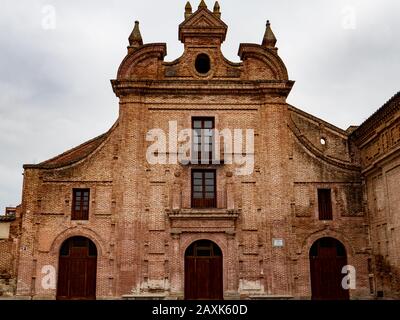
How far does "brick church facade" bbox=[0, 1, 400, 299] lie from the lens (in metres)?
22.6

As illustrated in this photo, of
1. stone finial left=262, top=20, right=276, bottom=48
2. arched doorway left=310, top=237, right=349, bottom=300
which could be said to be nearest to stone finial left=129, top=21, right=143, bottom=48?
stone finial left=262, top=20, right=276, bottom=48

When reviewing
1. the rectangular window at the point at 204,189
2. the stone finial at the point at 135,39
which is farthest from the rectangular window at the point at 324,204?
the stone finial at the point at 135,39

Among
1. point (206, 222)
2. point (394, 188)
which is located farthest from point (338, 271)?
point (206, 222)

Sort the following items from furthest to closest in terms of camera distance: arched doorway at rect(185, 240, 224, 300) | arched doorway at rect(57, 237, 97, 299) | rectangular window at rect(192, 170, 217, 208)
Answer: rectangular window at rect(192, 170, 217, 208) < arched doorway at rect(185, 240, 224, 300) < arched doorway at rect(57, 237, 97, 299)

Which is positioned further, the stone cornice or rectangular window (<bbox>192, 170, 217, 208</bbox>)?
the stone cornice

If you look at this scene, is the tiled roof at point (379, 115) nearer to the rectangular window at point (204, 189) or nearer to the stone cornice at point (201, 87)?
the stone cornice at point (201, 87)

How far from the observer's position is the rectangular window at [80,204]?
23359mm

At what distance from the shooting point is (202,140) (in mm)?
24328

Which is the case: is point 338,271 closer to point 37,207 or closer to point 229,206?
point 229,206

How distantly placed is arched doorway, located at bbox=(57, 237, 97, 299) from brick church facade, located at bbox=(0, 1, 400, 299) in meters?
0.04

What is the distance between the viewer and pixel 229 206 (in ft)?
76.8

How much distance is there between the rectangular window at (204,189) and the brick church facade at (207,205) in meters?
0.05

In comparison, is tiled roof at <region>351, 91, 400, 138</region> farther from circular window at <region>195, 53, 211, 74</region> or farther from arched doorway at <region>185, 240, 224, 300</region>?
arched doorway at <region>185, 240, 224, 300</region>

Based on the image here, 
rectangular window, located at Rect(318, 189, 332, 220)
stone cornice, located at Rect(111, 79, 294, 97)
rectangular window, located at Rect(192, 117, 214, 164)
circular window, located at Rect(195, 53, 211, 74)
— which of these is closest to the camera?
rectangular window, located at Rect(318, 189, 332, 220)
